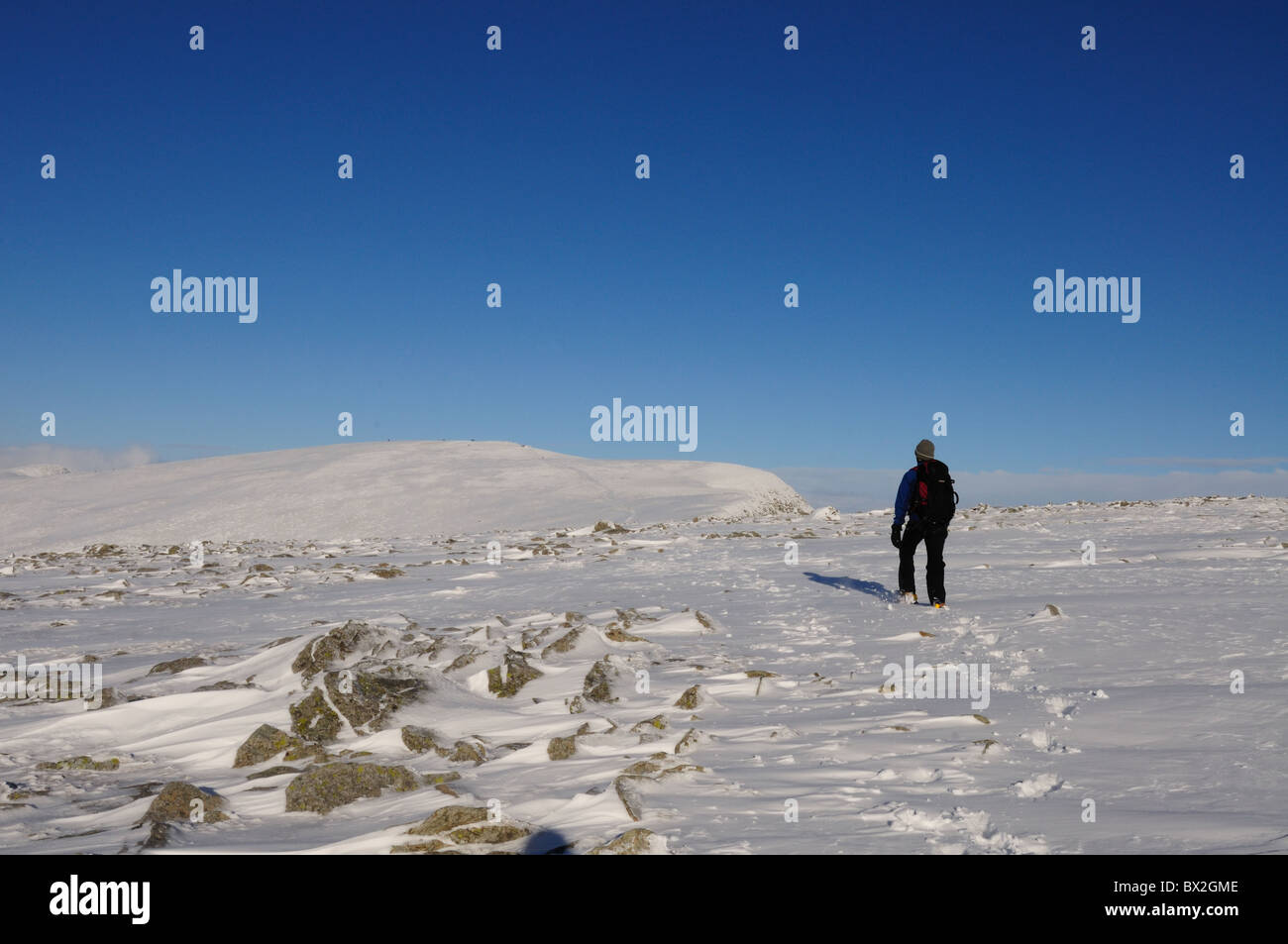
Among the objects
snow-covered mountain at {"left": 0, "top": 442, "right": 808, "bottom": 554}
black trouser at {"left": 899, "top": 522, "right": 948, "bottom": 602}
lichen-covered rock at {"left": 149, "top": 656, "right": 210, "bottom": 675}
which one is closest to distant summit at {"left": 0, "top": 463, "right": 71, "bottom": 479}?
snow-covered mountain at {"left": 0, "top": 442, "right": 808, "bottom": 554}

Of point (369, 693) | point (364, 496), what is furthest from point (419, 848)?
point (364, 496)

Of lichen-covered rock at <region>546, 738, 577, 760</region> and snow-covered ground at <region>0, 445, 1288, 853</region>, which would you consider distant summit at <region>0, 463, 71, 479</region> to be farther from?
lichen-covered rock at <region>546, 738, 577, 760</region>

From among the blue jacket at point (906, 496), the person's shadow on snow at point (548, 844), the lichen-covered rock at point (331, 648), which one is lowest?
the person's shadow on snow at point (548, 844)

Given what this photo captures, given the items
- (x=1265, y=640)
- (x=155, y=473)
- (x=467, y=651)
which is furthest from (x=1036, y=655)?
(x=155, y=473)

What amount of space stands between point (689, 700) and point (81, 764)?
4.03 meters

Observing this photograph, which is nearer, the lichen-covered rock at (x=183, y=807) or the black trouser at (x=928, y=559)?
the lichen-covered rock at (x=183, y=807)

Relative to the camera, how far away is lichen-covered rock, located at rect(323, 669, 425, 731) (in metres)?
5.83

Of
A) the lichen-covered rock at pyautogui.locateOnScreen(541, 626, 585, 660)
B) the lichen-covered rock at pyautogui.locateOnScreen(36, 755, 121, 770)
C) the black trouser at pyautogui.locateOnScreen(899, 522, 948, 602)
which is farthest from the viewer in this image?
the black trouser at pyautogui.locateOnScreen(899, 522, 948, 602)

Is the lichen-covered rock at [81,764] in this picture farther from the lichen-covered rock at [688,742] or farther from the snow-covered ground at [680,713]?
the lichen-covered rock at [688,742]

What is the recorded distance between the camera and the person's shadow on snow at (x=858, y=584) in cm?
1174

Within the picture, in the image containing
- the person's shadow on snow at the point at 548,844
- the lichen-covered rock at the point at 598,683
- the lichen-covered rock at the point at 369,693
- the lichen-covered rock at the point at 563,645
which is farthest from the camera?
the lichen-covered rock at the point at 563,645

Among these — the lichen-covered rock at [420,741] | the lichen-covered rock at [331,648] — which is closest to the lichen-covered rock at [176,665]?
the lichen-covered rock at [331,648]

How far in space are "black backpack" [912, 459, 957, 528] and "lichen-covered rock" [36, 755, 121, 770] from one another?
356 inches

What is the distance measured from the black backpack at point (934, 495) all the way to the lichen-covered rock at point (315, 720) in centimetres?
778
